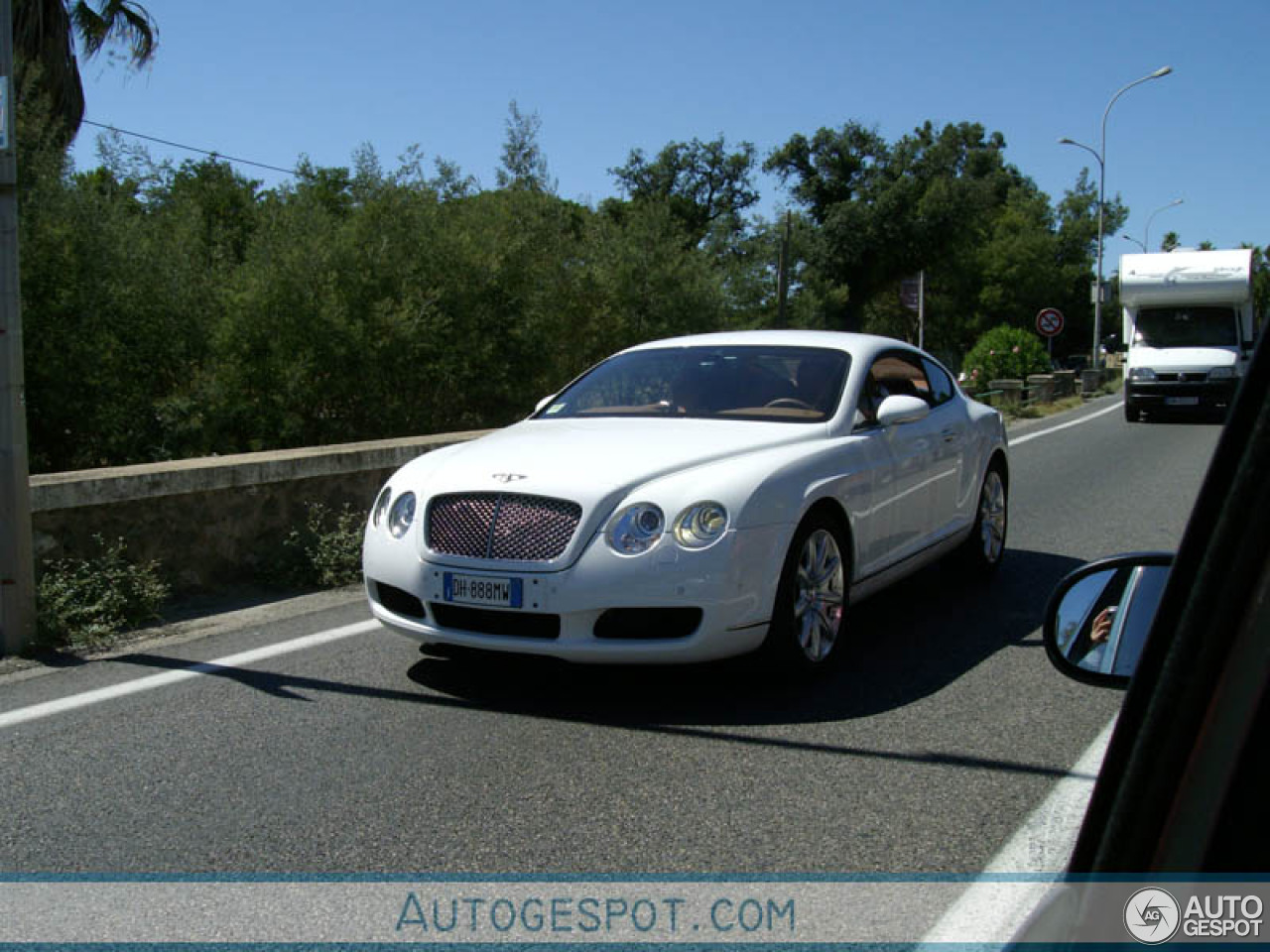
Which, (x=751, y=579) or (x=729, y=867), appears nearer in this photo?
(x=729, y=867)

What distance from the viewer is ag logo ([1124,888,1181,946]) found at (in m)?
1.18

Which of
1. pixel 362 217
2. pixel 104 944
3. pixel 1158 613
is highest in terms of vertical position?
pixel 362 217

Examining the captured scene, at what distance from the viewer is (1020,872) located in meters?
3.31

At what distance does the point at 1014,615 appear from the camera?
6504 millimetres

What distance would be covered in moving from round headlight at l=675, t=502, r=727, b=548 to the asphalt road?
0.70 m

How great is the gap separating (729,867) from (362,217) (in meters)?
12.4

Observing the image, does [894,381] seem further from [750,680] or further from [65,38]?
[65,38]

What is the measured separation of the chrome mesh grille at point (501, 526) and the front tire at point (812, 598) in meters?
0.94

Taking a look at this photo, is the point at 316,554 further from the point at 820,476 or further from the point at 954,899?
the point at 954,899

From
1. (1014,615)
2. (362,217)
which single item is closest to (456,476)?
(1014,615)

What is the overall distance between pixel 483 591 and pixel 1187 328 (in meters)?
21.2

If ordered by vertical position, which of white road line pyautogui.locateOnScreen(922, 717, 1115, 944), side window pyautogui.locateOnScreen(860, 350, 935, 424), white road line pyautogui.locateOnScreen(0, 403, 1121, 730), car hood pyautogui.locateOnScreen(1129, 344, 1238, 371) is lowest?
white road line pyautogui.locateOnScreen(922, 717, 1115, 944)

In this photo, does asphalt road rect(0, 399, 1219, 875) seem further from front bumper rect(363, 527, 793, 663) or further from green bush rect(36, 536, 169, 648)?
green bush rect(36, 536, 169, 648)

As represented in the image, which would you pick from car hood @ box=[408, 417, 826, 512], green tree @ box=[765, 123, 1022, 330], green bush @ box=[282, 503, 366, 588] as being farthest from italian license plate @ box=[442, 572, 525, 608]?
green tree @ box=[765, 123, 1022, 330]
